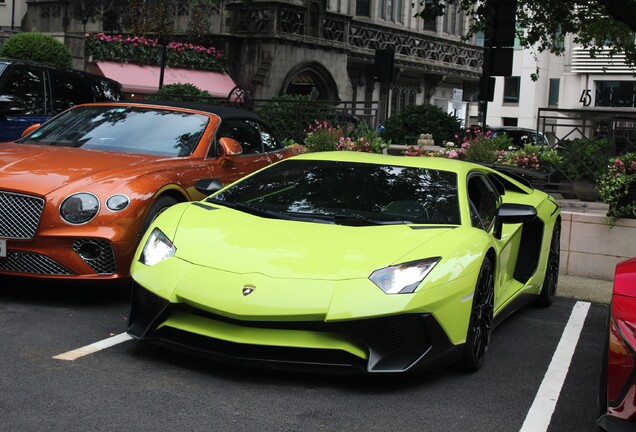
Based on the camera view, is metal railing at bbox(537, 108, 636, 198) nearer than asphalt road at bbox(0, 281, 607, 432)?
No

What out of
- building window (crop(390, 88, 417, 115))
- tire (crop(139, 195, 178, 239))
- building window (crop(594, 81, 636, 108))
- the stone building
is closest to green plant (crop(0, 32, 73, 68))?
the stone building

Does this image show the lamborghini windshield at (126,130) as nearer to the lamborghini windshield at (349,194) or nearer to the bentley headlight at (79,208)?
the bentley headlight at (79,208)

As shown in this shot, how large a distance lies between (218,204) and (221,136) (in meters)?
2.51

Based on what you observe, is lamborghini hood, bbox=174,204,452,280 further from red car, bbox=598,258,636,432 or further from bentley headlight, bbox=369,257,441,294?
red car, bbox=598,258,636,432

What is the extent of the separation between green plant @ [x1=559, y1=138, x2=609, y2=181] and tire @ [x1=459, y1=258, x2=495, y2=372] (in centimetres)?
647

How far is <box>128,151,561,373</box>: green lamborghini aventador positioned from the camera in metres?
5.15

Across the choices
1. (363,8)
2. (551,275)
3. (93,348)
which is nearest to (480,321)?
(93,348)

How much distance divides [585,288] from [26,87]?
665 cm

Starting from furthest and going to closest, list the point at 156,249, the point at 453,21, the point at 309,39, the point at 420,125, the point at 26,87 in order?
the point at 453,21
the point at 309,39
the point at 420,125
the point at 26,87
the point at 156,249

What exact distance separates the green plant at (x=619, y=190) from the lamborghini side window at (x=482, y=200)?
3180mm

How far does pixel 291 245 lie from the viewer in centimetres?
564

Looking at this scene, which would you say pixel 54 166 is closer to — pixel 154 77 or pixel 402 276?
pixel 402 276

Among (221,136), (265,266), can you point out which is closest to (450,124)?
(221,136)

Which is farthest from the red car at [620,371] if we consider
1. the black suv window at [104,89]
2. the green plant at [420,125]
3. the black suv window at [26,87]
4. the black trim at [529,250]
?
the green plant at [420,125]
